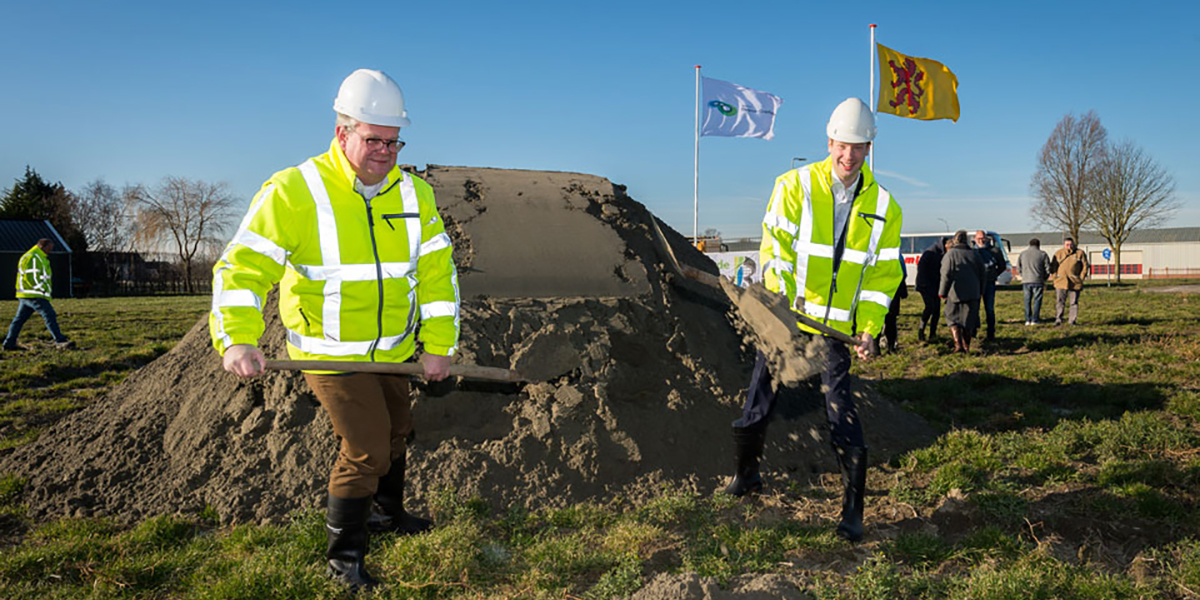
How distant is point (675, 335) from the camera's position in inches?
208

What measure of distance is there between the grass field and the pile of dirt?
22 cm

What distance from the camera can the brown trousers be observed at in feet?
10.2

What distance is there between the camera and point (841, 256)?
148 inches

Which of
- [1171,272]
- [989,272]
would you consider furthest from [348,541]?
[1171,272]

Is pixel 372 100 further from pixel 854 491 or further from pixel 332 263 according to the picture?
pixel 854 491

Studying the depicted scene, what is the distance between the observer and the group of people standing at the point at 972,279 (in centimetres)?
1005

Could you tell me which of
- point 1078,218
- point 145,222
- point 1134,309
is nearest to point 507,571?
point 1134,309

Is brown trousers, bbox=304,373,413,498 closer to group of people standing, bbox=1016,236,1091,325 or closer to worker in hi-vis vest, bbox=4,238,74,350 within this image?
worker in hi-vis vest, bbox=4,238,74,350

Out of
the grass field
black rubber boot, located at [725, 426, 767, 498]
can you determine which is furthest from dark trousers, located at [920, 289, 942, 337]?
black rubber boot, located at [725, 426, 767, 498]

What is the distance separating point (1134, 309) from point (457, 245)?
1573cm

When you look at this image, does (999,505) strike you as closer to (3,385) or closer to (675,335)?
(675,335)

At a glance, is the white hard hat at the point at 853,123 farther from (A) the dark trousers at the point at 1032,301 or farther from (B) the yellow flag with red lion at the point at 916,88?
(B) the yellow flag with red lion at the point at 916,88

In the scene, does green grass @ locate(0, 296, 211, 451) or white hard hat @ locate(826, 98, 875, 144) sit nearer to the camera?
white hard hat @ locate(826, 98, 875, 144)

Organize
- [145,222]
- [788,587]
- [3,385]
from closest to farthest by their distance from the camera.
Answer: [788,587] < [3,385] < [145,222]
